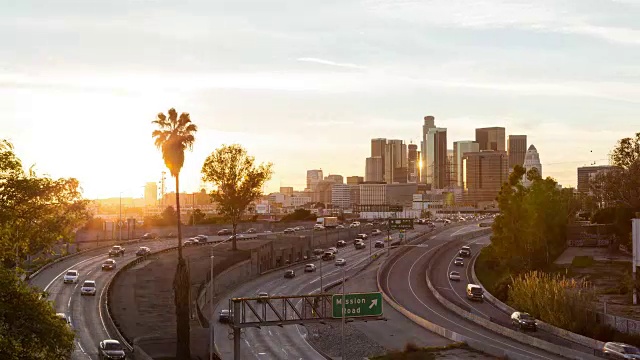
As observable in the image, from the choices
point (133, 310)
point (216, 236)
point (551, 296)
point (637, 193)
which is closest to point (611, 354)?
point (551, 296)

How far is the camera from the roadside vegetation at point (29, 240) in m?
26.9

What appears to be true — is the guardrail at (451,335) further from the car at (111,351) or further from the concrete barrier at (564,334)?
the car at (111,351)

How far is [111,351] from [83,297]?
2864 cm

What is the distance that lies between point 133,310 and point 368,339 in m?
24.2

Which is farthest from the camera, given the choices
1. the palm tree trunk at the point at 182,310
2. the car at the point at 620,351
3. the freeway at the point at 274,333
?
the freeway at the point at 274,333

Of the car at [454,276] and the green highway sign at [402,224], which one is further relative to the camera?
the green highway sign at [402,224]

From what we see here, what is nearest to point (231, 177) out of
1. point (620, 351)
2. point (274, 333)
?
point (274, 333)

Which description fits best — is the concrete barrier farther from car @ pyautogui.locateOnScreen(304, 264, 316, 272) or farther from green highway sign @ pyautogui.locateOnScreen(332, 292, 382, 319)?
car @ pyautogui.locateOnScreen(304, 264, 316, 272)

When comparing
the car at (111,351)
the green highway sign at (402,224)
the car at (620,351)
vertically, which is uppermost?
the green highway sign at (402,224)

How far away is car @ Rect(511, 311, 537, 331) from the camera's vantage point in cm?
7288

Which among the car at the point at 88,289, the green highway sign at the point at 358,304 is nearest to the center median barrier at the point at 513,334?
the green highway sign at the point at 358,304

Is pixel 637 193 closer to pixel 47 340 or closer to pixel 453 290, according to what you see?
pixel 453 290

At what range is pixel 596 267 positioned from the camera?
115 metres

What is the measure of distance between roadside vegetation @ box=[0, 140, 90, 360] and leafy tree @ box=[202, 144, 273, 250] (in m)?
75.5
